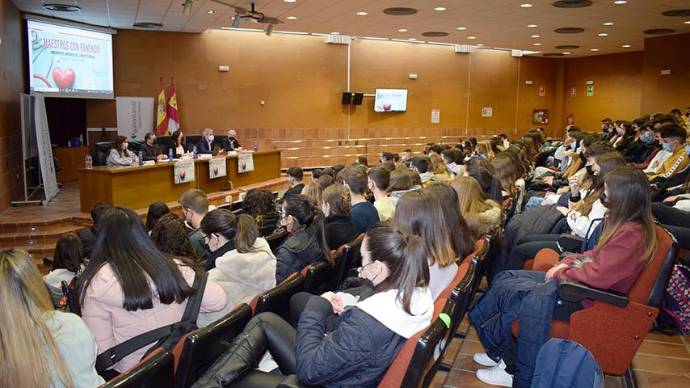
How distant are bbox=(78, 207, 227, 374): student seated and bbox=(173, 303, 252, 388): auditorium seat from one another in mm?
261

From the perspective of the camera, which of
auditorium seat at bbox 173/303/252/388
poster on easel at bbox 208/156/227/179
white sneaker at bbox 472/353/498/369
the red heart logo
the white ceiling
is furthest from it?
the red heart logo

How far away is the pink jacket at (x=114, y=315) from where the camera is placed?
7.43 feet

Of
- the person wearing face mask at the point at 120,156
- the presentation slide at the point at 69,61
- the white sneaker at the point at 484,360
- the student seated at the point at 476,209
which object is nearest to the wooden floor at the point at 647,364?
the white sneaker at the point at 484,360

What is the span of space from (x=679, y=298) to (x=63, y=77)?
10.8 metres

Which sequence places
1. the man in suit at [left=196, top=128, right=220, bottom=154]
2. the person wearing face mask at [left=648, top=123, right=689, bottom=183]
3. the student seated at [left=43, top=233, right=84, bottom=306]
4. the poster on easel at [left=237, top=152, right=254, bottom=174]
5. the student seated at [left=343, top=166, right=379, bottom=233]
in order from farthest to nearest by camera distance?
the man in suit at [left=196, top=128, right=220, bottom=154], the poster on easel at [left=237, top=152, right=254, bottom=174], the person wearing face mask at [left=648, top=123, right=689, bottom=183], the student seated at [left=343, top=166, right=379, bottom=233], the student seated at [left=43, top=233, right=84, bottom=306]

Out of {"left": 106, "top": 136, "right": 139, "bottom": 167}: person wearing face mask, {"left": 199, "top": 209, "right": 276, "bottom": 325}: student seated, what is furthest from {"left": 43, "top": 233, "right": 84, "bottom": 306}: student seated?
{"left": 106, "top": 136, "right": 139, "bottom": 167}: person wearing face mask

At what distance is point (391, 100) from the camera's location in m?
16.1

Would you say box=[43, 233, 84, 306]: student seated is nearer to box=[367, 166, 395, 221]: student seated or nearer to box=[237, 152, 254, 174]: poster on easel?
box=[367, 166, 395, 221]: student seated

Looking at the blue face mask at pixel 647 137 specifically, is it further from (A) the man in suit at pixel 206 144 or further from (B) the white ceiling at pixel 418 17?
(A) the man in suit at pixel 206 144

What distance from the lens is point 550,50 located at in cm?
1742

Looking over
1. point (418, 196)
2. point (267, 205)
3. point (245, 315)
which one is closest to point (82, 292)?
point (245, 315)

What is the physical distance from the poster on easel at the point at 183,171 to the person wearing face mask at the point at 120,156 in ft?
2.09

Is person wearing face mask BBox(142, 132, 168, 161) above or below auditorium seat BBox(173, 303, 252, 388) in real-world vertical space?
above

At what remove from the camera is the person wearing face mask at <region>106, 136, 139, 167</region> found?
8.30 meters
